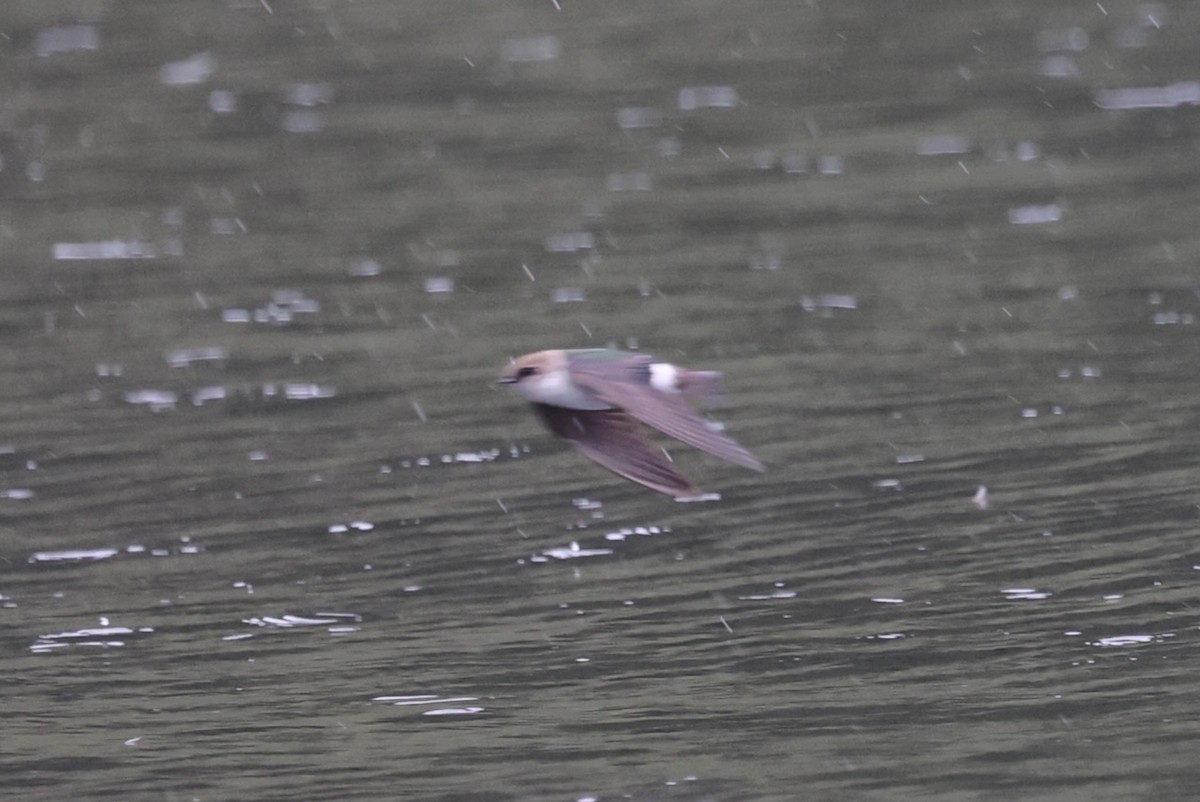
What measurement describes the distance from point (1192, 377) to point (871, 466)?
85.5 inches

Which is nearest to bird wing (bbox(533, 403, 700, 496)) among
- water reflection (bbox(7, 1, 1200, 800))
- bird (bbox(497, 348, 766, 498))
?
bird (bbox(497, 348, 766, 498))

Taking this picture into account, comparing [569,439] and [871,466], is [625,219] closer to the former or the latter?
[871,466]

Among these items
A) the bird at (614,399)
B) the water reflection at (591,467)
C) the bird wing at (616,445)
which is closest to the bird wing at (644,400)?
the bird at (614,399)

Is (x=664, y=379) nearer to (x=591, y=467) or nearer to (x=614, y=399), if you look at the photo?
(x=614, y=399)

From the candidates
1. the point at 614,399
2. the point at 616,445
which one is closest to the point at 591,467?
the point at 616,445

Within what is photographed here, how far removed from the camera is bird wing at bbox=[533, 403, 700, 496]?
25.4ft

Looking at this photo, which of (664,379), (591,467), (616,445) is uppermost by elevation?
(664,379)

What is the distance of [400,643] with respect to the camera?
906 centimetres

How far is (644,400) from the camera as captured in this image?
746 centimetres


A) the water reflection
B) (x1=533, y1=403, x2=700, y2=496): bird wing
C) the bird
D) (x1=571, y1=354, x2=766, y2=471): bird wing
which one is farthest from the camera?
the water reflection

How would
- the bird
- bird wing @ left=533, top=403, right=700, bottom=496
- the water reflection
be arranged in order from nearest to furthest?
the bird → bird wing @ left=533, top=403, right=700, bottom=496 → the water reflection

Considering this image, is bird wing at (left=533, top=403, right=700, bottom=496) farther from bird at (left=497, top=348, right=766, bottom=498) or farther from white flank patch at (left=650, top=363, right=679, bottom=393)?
white flank patch at (left=650, top=363, right=679, bottom=393)

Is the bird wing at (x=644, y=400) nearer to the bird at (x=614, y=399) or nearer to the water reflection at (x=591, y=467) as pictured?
the bird at (x=614, y=399)

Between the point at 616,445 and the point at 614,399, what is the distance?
49cm
